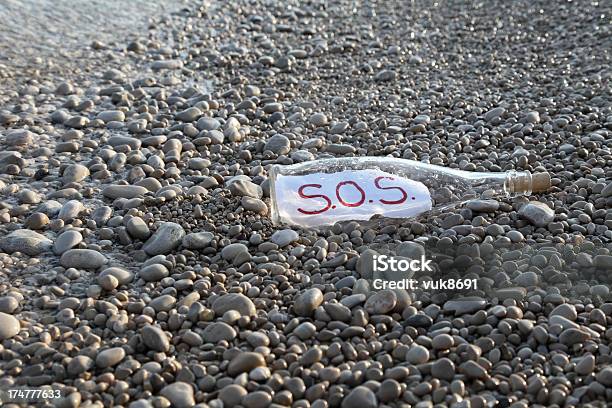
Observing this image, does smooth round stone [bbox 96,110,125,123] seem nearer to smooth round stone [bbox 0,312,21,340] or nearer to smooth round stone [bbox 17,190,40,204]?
smooth round stone [bbox 17,190,40,204]

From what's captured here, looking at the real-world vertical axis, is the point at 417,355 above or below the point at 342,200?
below

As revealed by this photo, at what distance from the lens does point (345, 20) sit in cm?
605

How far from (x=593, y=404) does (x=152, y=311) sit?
140 cm

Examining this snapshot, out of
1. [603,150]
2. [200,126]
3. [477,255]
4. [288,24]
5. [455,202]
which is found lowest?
[477,255]

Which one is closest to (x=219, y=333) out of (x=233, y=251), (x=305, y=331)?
(x=305, y=331)

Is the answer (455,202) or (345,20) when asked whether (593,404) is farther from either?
(345,20)

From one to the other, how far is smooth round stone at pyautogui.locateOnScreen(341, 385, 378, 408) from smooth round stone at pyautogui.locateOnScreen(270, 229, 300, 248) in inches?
36.2

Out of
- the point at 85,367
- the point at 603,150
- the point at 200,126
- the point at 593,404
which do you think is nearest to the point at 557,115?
the point at 603,150

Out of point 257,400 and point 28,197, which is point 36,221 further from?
point 257,400

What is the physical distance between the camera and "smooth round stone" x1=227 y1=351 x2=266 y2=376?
231 cm

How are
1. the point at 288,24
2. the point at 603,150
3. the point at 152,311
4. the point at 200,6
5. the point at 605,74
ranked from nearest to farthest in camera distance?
the point at 152,311 → the point at 603,150 → the point at 605,74 → the point at 288,24 → the point at 200,6

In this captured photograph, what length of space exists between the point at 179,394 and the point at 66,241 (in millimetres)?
1065

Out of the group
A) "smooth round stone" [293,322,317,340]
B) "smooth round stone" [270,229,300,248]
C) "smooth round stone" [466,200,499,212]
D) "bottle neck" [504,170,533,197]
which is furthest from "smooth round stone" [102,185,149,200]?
"bottle neck" [504,170,533,197]

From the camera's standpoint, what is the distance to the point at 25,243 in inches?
118
